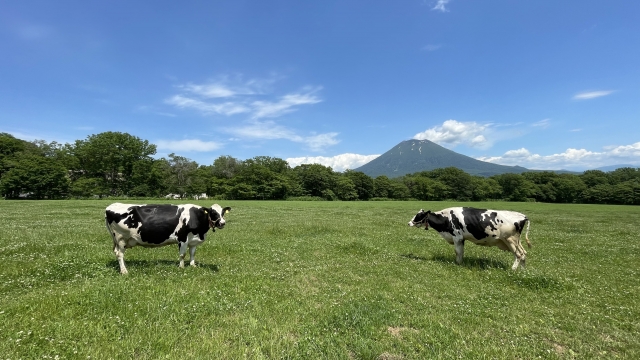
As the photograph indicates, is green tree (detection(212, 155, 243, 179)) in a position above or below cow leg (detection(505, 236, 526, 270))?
above

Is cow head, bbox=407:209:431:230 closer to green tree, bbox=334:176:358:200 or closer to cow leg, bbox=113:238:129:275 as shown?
cow leg, bbox=113:238:129:275

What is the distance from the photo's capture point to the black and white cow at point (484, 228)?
11.2 metres

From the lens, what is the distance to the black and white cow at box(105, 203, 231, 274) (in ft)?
31.0

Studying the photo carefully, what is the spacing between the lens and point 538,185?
12800 cm

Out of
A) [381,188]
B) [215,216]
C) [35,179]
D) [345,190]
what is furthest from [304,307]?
[381,188]

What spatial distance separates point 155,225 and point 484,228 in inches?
466

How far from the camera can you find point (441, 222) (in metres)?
12.7

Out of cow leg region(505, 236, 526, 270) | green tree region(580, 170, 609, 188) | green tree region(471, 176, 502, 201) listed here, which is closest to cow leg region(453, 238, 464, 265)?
cow leg region(505, 236, 526, 270)

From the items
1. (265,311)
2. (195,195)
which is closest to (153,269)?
(265,311)

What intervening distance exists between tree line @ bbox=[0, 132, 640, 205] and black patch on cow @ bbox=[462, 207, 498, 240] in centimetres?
9518

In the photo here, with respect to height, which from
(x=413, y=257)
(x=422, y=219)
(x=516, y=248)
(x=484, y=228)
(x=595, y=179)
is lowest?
(x=413, y=257)

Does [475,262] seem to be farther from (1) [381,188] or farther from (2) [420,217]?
(1) [381,188]

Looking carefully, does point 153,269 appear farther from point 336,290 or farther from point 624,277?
point 624,277

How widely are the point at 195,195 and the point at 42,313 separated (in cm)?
10995
